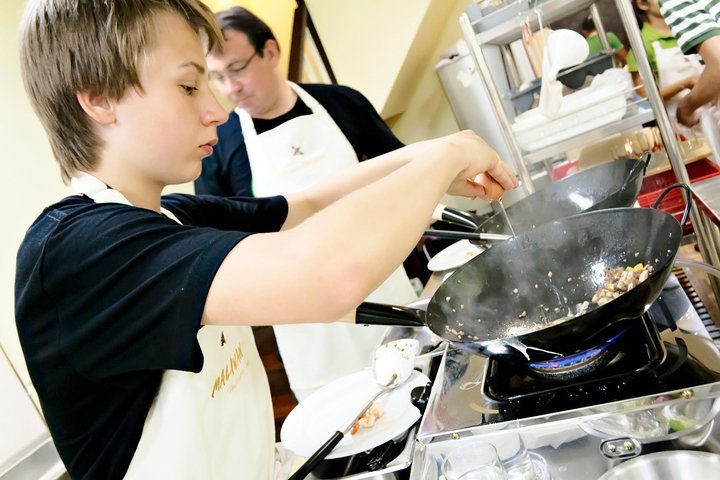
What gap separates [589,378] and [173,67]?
713 mm

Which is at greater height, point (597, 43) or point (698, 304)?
point (597, 43)

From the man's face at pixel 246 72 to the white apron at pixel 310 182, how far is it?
0.31ft

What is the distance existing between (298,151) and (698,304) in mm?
1348

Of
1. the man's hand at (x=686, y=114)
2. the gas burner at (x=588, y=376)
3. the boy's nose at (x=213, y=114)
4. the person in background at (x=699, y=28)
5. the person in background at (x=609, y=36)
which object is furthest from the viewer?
the person in background at (x=609, y=36)

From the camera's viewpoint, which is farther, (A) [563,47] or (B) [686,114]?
(B) [686,114]

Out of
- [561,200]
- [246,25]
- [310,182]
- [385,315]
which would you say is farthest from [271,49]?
[385,315]

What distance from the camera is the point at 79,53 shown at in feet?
2.45

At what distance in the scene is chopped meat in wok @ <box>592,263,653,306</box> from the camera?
0.78 metres

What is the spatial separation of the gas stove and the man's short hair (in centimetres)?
141

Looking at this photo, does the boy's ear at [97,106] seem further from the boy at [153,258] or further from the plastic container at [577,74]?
the plastic container at [577,74]

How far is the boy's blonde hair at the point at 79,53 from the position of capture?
74 cm

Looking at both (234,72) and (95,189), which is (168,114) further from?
(234,72)

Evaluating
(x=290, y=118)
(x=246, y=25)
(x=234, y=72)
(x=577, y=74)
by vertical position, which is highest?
(x=246, y=25)

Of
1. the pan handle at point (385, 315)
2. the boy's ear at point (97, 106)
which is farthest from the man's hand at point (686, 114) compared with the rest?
the boy's ear at point (97, 106)
